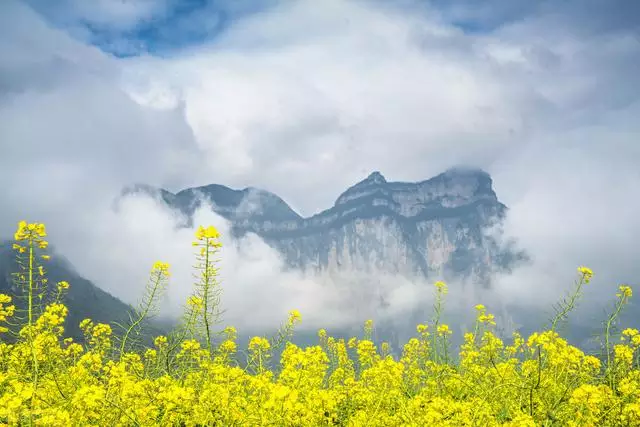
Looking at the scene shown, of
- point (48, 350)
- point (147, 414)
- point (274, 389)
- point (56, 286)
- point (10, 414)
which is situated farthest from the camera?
point (56, 286)

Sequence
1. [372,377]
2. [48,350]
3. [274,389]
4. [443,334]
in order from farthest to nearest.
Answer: [443,334]
[372,377]
[48,350]
[274,389]

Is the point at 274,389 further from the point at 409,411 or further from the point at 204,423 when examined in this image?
the point at 409,411

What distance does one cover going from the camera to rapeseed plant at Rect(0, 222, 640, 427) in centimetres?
525

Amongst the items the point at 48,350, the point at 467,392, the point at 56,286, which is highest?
the point at 56,286

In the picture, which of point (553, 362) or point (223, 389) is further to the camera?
point (553, 362)

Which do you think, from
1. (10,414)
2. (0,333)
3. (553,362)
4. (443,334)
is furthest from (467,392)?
A: (0,333)

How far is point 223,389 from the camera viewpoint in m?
5.39

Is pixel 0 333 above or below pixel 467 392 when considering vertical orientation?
above

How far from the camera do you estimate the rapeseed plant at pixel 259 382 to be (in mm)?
5250

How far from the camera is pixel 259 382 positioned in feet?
18.9

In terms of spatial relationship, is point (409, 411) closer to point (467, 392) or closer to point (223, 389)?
point (223, 389)

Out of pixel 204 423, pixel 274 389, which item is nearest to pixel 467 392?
pixel 274 389

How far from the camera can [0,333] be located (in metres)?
8.21

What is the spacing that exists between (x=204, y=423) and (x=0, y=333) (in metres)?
4.90
